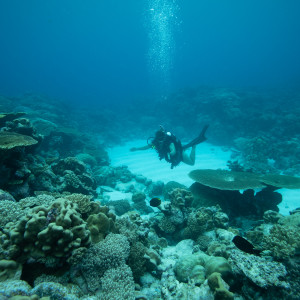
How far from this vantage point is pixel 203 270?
3.51 m

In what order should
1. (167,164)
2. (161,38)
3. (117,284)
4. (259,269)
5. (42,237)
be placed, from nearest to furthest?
(42,237)
(117,284)
(259,269)
(167,164)
(161,38)

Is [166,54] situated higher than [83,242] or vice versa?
[166,54]

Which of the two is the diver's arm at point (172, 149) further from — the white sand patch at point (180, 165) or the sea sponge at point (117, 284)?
the sea sponge at point (117, 284)

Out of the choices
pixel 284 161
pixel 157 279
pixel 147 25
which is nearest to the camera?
pixel 157 279

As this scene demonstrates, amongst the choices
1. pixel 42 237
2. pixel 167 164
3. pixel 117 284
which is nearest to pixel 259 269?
pixel 117 284

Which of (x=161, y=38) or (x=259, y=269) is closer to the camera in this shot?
(x=259, y=269)

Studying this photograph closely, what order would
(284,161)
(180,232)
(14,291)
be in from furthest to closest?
1. (284,161)
2. (180,232)
3. (14,291)

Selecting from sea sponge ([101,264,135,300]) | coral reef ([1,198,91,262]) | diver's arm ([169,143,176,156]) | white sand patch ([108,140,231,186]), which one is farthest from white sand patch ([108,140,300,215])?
coral reef ([1,198,91,262])

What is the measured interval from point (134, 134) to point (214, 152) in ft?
40.4

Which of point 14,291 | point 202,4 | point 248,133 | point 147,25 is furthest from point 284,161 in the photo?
point 147,25

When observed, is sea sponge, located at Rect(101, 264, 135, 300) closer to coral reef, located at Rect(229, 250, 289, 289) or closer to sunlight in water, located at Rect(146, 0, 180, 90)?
coral reef, located at Rect(229, 250, 289, 289)

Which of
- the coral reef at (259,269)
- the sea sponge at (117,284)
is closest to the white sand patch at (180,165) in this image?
the coral reef at (259,269)

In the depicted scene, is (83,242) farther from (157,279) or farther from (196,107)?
(196,107)

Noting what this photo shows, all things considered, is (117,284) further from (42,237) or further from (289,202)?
(289,202)
